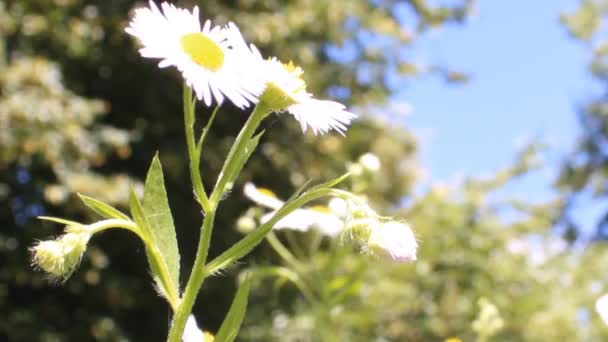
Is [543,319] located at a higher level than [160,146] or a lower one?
lower

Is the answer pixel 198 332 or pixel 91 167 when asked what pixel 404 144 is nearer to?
pixel 91 167

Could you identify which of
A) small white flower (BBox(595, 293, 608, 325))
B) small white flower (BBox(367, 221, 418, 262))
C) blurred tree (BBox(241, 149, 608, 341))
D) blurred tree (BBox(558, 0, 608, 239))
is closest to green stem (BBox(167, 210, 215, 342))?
small white flower (BBox(367, 221, 418, 262))

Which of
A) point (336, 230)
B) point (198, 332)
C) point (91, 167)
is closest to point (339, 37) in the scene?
point (91, 167)

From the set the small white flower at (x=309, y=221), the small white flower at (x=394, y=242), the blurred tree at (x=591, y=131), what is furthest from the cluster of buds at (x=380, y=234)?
the blurred tree at (x=591, y=131)

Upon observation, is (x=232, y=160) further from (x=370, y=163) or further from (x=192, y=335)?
(x=370, y=163)

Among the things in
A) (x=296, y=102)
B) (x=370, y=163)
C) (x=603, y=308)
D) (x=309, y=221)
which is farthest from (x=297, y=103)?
(x=370, y=163)

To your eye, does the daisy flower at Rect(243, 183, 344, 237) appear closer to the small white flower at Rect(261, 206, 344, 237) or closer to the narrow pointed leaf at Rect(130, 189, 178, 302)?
the small white flower at Rect(261, 206, 344, 237)
